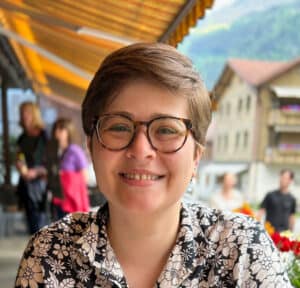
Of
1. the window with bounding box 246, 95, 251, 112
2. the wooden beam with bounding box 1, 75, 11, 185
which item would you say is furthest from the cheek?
the wooden beam with bounding box 1, 75, 11, 185

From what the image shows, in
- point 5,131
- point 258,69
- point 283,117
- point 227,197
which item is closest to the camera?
point 227,197

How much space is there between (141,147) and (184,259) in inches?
10.4

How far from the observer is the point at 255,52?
20.5 ft

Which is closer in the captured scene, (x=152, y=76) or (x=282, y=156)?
(x=152, y=76)

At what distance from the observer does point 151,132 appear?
0.81 m

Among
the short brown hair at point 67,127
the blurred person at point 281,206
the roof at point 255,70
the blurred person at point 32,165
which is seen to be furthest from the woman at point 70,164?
the roof at point 255,70

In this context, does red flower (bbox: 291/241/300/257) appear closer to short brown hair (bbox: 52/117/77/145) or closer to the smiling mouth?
the smiling mouth

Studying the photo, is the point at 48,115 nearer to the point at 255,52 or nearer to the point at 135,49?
the point at 255,52

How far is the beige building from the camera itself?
6.07 meters

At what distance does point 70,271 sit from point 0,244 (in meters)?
3.71

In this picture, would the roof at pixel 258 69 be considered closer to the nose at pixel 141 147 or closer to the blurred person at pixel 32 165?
the blurred person at pixel 32 165

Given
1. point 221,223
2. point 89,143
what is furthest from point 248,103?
point 89,143

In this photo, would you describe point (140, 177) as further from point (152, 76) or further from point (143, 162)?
point (152, 76)

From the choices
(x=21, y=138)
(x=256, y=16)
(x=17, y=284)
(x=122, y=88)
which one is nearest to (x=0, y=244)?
(x=21, y=138)
